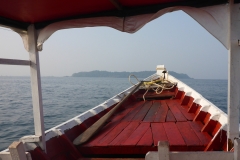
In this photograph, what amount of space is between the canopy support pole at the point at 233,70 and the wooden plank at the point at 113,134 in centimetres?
173

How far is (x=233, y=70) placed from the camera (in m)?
1.79

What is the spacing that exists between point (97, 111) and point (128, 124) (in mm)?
935

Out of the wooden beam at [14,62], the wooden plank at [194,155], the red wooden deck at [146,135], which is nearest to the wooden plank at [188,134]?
the red wooden deck at [146,135]

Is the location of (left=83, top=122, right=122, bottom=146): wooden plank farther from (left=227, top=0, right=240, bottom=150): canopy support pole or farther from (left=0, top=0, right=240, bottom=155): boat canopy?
(left=227, top=0, right=240, bottom=150): canopy support pole

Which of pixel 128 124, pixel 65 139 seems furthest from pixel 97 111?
pixel 65 139

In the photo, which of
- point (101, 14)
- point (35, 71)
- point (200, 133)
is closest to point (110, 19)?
point (101, 14)

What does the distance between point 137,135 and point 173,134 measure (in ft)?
1.83

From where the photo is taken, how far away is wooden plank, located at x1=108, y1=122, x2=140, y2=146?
293 centimetres

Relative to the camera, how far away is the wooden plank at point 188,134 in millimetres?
2736

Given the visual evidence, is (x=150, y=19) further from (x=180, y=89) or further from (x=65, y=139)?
(x=180, y=89)

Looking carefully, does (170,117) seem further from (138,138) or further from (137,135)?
(138,138)

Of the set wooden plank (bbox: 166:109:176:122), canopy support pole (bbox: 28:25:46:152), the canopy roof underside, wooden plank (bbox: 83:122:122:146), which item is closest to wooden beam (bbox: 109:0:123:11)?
the canopy roof underside

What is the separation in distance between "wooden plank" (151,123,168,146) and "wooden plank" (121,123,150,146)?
0.13m

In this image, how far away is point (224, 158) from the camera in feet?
5.08
